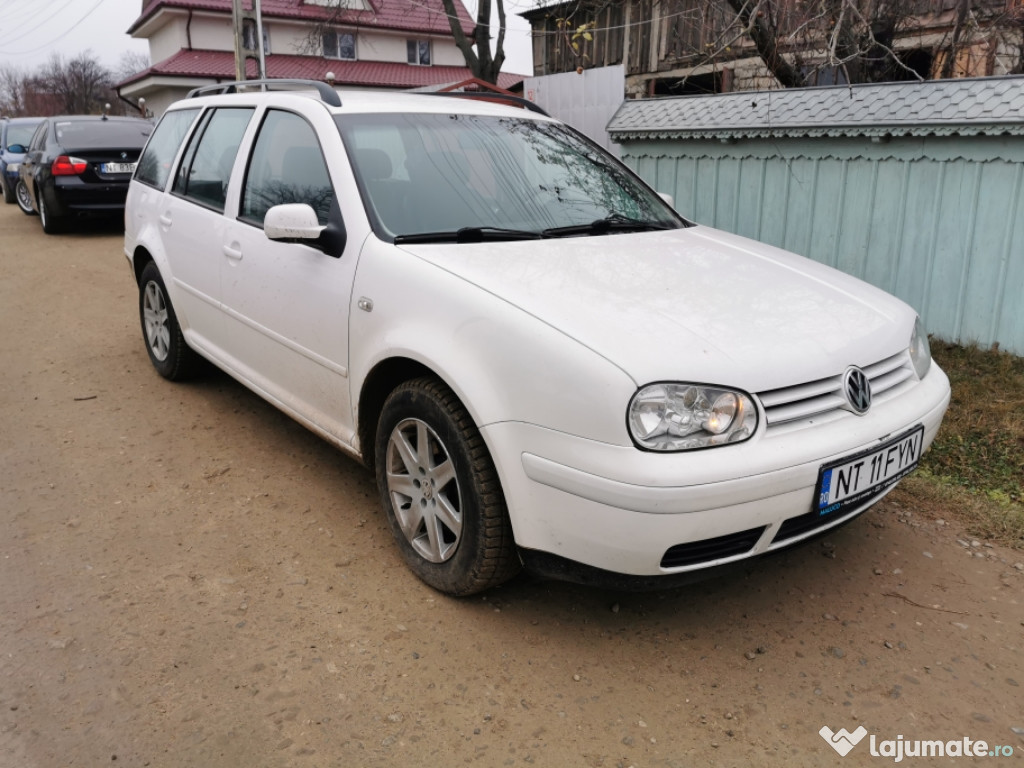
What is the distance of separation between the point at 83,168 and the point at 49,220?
1040 mm

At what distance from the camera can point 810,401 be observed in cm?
256

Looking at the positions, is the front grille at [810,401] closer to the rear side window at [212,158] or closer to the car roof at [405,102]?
the car roof at [405,102]

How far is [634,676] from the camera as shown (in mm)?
2619

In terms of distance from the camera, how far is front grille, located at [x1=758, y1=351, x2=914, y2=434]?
97.0 inches

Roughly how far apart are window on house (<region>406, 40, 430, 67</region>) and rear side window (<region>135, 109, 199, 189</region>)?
1147 inches

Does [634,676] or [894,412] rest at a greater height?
[894,412]

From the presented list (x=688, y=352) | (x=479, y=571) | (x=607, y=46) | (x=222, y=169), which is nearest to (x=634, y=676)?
(x=479, y=571)

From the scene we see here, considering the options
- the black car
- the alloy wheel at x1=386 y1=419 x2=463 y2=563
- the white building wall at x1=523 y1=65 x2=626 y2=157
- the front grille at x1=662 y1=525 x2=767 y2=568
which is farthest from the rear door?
the black car

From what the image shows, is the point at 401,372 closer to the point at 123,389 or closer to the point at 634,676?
the point at 634,676

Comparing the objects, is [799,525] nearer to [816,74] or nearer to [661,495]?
[661,495]

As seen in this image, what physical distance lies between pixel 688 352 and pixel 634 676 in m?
1.02

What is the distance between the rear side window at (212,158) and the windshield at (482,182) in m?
1.00

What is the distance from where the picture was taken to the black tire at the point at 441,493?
2.67m

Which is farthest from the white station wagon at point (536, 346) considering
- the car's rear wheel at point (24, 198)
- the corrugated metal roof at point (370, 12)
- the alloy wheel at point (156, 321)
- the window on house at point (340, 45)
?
the window on house at point (340, 45)
